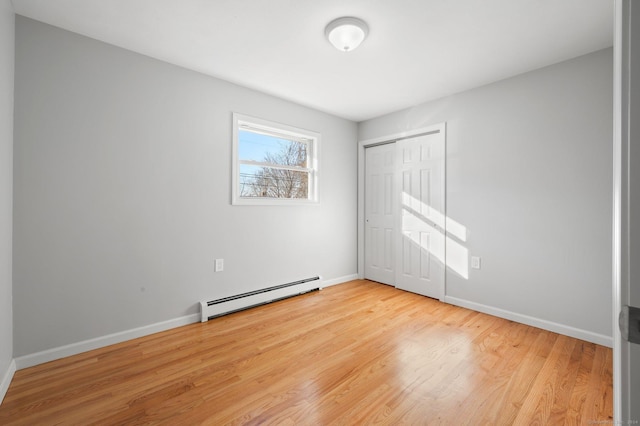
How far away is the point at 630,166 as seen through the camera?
1.74ft

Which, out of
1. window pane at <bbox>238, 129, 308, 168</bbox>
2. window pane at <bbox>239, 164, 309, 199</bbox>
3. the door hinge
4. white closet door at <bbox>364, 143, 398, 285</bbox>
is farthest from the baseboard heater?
the door hinge

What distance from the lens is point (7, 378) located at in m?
1.81

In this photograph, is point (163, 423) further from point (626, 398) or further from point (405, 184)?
point (405, 184)

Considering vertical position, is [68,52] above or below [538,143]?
above

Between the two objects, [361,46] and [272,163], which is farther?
[272,163]

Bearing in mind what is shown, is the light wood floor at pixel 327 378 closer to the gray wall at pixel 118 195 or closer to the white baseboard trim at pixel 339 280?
the gray wall at pixel 118 195

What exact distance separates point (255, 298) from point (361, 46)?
2.74m

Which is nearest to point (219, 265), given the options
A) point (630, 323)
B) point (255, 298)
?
point (255, 298)

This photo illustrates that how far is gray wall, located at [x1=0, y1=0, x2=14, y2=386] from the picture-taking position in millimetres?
1726

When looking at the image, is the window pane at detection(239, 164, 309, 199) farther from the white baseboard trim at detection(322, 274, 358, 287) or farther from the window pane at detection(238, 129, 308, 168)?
the white baseboard trim at detection(322, 274, 358, 287)

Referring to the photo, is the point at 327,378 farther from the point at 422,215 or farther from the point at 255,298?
the point at 422,215

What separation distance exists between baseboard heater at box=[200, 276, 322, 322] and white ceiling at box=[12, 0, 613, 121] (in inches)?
92.2

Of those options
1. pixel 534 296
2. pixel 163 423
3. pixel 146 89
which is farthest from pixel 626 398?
pixel 146 89

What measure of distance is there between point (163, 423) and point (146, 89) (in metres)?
2.57
